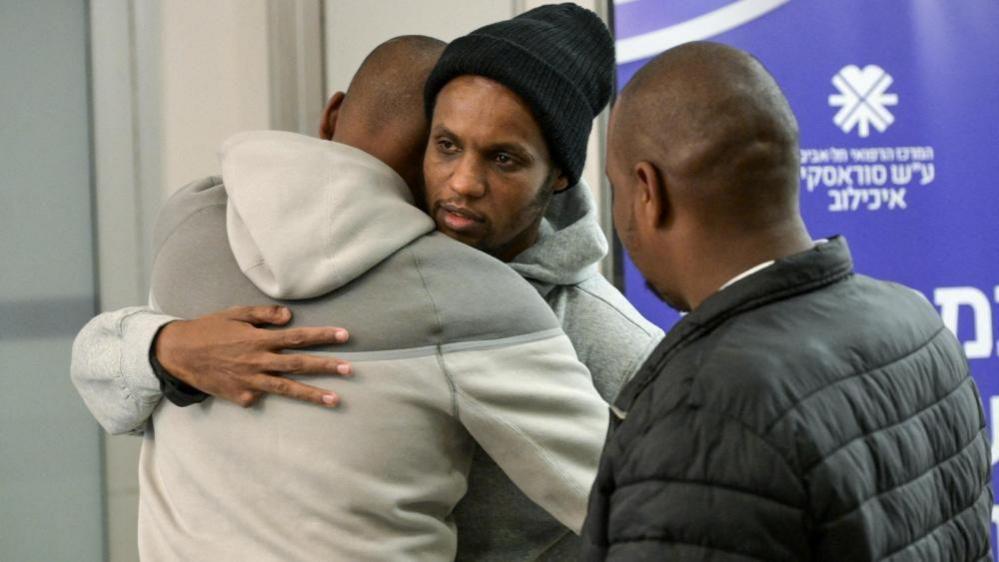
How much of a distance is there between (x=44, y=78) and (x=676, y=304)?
197cm

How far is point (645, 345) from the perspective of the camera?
1.51 metres

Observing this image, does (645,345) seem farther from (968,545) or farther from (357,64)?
(357,64)

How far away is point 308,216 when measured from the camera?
1274 millimetres

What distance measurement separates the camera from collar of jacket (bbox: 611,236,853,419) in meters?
1.02

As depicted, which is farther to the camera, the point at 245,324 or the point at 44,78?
the point at 44,78

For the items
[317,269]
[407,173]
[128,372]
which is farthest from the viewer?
[407,173]

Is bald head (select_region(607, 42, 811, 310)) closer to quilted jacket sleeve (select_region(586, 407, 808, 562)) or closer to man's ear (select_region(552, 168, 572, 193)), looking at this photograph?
quilted jacket sleeve (select_region(586, 407, 808, 562))

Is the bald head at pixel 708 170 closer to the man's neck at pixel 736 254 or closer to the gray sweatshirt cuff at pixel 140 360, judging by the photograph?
the man's neck at pixel 736 254

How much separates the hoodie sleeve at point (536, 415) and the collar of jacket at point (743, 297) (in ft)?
0.72

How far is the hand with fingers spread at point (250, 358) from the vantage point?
4.16ft

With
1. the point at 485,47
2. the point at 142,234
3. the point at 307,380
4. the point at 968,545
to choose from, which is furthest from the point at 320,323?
the point at 142,234

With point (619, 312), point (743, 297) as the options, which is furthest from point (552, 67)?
point (743, 297)

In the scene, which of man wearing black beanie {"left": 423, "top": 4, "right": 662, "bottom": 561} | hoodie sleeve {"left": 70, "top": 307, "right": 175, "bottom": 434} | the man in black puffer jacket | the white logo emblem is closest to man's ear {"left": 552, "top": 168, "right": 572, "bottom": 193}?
man wearing black beanie {"left": 423, "top": 4, "right": 662, "bottom": 561}

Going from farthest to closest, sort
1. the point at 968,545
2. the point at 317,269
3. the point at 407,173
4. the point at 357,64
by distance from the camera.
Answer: the point at 357,64 < the point at 407,173 < the point at 317,269 < the point at 968,545
